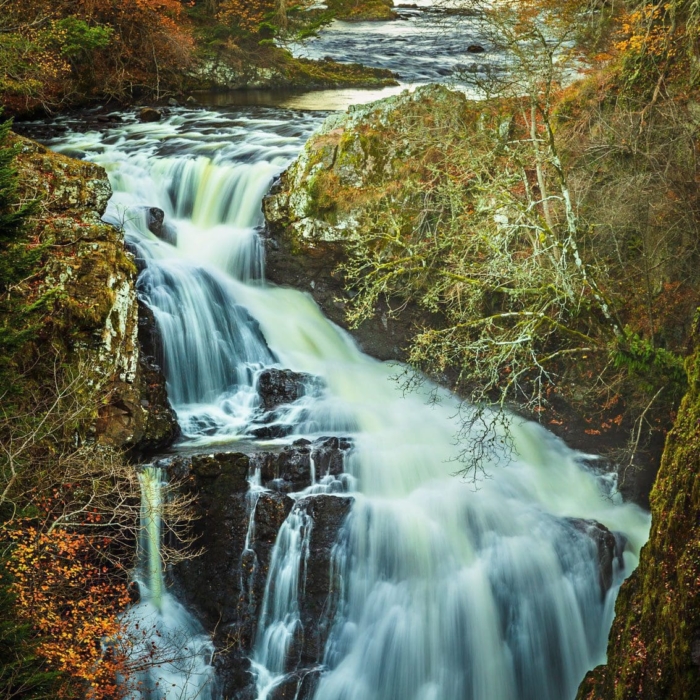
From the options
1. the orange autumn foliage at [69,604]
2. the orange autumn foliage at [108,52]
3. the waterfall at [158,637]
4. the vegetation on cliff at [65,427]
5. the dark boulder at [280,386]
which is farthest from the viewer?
the orange autumn foliage at [108,52]

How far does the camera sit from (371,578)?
35.2 ft

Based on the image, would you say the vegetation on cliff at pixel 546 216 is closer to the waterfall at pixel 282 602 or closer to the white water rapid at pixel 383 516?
the white water rapid at pixel 383 516

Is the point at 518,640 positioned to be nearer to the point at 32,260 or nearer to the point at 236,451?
the point at 236,451

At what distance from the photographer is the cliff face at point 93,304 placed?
35.6 ft

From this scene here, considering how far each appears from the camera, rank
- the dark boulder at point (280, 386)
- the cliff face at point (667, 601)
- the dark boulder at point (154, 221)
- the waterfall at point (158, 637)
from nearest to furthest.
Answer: the cliff face at point (667, 601)
the waterfall at point (158, 637)
the dark boulder at point (280, 386)
the dark boulder at point (154, 221)

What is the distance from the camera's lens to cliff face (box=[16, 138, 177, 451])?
427 inches

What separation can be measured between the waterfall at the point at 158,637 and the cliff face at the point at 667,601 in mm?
5137

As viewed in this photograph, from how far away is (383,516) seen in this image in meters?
11.1

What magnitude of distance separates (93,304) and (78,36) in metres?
13.4

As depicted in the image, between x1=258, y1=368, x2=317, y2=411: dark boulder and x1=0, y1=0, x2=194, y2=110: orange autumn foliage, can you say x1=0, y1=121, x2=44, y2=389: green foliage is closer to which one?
x1=258, y1=368, x2=317, y2=411: dark boulder

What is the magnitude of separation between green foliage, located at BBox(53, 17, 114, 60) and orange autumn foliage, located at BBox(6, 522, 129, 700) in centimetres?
1605

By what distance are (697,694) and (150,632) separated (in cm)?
731

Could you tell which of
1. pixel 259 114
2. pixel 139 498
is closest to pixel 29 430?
pixel 139 498

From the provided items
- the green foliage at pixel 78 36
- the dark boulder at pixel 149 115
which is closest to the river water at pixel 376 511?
the dark boulder at pixel 149 115
